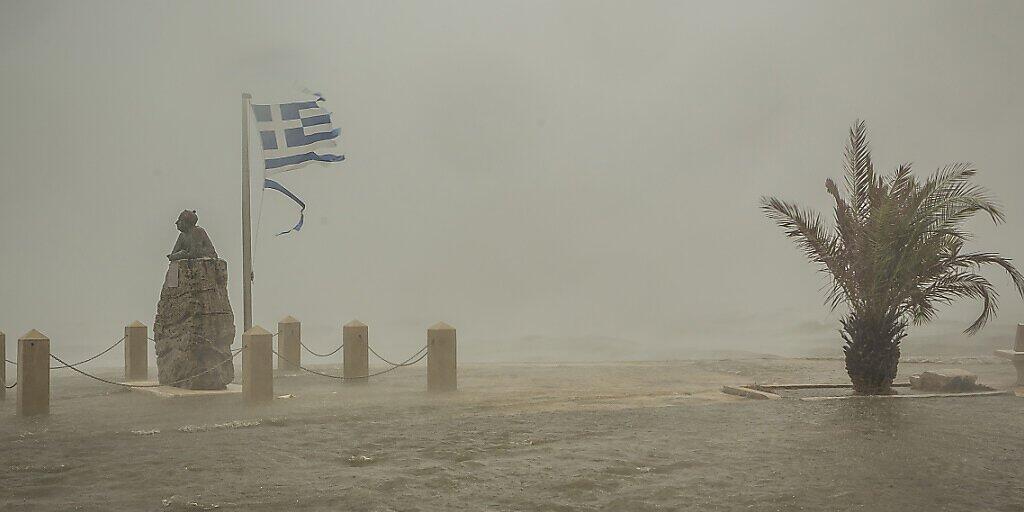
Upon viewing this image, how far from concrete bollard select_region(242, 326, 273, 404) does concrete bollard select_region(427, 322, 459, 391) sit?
7.51 ft

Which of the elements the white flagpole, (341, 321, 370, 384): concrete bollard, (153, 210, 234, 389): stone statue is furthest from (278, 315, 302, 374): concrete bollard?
(153, 210, 234, 389): stone statue

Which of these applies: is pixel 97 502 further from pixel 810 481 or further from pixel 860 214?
pixel 860 214

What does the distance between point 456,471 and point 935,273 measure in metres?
7.83

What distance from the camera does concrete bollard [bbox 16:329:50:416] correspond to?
1058 cm

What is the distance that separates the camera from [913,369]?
16.3 m

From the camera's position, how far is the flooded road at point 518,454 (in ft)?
19.6

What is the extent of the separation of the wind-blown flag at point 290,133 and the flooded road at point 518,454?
5.09m

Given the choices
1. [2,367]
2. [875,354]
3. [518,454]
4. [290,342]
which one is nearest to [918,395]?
[875,354]

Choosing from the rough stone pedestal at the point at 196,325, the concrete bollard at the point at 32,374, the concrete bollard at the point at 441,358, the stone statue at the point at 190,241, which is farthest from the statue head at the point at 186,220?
the concrete bollard at the point at 441,358

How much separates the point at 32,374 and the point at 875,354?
10.8 m

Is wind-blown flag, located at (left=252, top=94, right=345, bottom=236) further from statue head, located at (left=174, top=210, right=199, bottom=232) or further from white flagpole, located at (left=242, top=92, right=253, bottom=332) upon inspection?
statue head, located at (left=174, top=210, right=199, bottom=232)

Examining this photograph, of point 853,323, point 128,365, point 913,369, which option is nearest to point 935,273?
point 853,323

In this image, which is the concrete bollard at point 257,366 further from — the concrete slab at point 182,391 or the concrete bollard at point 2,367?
the concrete bollard at point 2,367

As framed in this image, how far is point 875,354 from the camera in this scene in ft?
38.3
